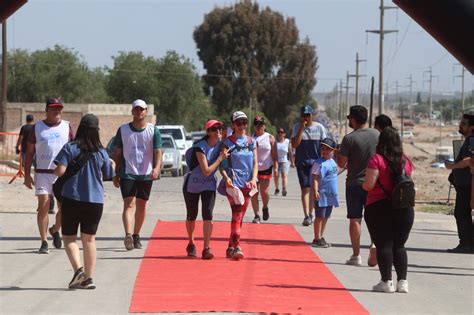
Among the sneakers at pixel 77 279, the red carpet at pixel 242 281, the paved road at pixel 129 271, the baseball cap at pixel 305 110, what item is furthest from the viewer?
the baseball cap at pixel 305 110

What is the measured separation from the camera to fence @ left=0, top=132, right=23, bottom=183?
32037 mm

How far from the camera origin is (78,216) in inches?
398

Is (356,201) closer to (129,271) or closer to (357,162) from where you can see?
(357,162)

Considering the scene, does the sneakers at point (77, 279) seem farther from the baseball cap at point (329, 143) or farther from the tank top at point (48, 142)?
the baseball cap at point (329, 143)

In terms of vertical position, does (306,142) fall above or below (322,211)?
above

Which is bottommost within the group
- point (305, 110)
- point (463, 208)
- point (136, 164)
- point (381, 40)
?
point (463, 208)

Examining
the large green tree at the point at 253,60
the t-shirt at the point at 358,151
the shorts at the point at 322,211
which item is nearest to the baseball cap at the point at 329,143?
the shorts at the point at 322,211

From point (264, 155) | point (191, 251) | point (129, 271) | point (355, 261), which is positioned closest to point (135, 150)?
point (191, 251)

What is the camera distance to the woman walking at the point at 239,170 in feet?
40.6

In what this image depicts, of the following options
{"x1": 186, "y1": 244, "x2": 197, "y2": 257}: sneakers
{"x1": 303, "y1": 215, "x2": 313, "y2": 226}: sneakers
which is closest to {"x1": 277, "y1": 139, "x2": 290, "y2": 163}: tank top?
{"x1": 303, "y1": 215, "x2": 313, "y2": 226}: sneakers

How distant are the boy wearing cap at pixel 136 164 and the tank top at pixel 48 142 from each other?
2.55 feet

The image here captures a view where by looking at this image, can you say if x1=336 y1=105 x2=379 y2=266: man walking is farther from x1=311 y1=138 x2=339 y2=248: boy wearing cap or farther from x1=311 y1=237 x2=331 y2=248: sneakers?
x1=311 y1=237 x2=331 y2=248: sneakers

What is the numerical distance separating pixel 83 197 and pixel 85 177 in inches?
7.9

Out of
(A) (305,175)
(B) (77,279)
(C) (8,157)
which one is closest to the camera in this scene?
(B) (77,279)
